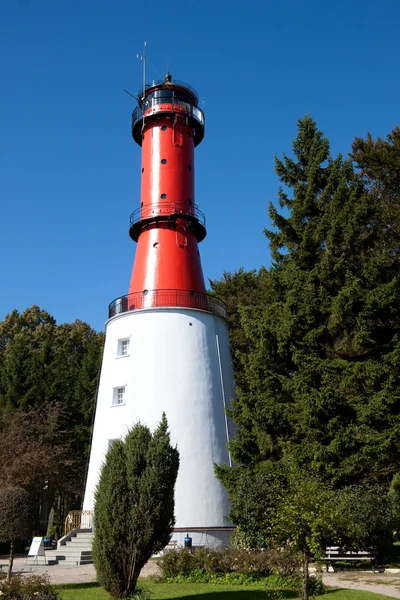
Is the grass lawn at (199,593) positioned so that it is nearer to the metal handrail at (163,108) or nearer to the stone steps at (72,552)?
the stone steps at (72,552)

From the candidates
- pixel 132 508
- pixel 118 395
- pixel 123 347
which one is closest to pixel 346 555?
pixel 132 508

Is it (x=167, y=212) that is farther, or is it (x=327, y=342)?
(x=167, y=212)

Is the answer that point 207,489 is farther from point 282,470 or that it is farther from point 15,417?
point 15,417

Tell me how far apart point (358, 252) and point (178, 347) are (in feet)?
29.3

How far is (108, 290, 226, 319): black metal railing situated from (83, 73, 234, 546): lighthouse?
0.16 ft

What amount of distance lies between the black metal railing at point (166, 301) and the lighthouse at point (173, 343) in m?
0.05

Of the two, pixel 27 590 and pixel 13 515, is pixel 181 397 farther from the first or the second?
pixel 27 590

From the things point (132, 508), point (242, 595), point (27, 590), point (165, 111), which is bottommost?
point (242, 595)

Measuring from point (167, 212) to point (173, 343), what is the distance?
6511mm

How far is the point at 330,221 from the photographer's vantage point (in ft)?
74.0

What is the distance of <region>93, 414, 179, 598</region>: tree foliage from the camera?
39.9ft

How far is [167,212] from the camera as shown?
2784 cm

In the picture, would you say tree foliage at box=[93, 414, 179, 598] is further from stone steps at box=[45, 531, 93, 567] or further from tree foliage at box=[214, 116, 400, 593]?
Result: stone steps at box=[45, 531, 93, 567]

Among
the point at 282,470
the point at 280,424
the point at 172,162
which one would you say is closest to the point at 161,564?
the point at 282,470
